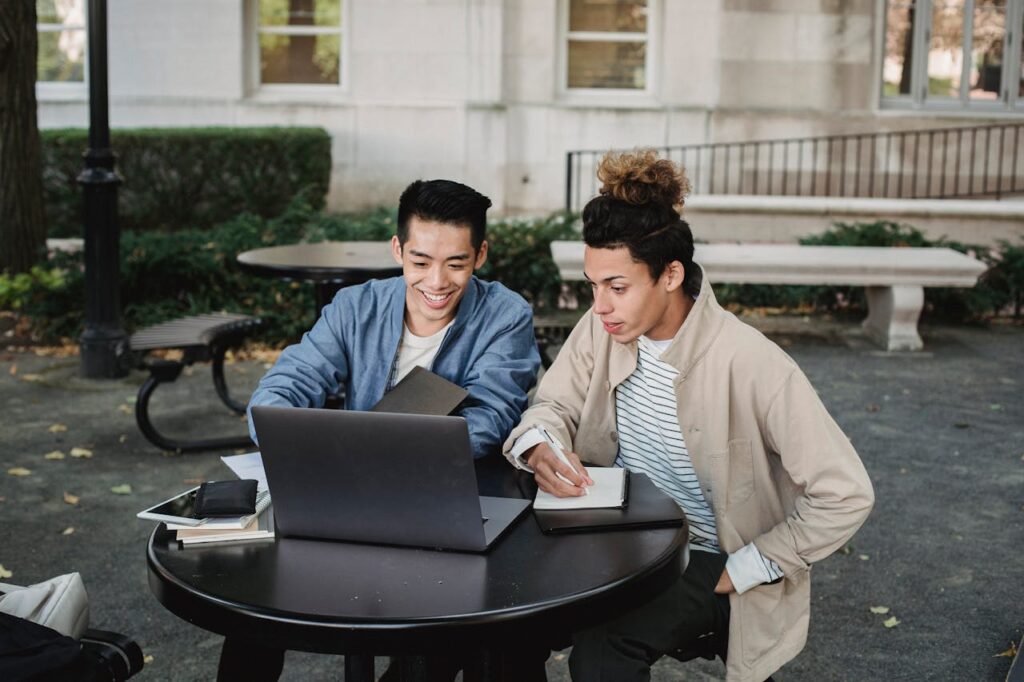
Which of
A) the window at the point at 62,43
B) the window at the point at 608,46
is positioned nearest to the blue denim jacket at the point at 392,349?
the window at the point at 608,46

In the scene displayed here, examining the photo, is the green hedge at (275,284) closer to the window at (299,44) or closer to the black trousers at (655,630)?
the black trousers at (655,630)

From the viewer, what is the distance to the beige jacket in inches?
114

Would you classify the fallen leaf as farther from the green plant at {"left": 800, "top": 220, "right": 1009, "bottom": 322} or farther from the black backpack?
the green plant at {"left": 800, "top": 220, "right": 1009, "bottom": 322}

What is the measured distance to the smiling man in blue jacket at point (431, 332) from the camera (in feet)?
11.3

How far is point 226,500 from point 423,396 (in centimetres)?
58

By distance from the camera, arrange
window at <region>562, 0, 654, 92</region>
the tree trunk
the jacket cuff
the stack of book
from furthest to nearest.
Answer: window at <region>562, 0, 654, 92</region> → the tree trunk → the jacket cuff → the stack of book

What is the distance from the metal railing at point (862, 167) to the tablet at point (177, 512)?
12973 mm

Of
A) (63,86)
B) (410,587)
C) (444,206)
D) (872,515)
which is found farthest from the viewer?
(63,86)

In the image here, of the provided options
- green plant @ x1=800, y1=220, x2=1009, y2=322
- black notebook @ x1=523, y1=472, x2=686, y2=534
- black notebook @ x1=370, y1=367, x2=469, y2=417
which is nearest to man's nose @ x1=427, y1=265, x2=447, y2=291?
black notebook @ x1=370, y1=367, x2=469, y2=417

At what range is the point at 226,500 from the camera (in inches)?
106

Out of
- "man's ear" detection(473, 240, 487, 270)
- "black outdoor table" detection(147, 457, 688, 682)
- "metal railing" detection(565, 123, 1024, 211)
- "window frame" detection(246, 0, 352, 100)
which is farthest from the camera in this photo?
"window frame" detection(246, 0, 352, 100)

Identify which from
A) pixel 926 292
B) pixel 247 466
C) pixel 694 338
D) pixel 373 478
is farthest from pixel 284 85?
pixel 373 478

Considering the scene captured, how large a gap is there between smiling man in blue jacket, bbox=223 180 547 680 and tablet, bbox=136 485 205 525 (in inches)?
22.0

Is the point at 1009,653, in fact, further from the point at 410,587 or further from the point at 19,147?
the point at 19,147
